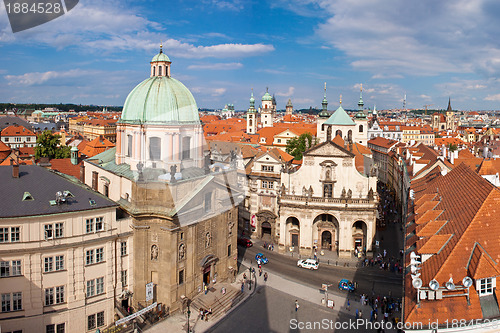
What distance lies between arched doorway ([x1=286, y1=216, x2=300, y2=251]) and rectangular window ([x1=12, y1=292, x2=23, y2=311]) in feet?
110

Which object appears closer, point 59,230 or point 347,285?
point 59,230

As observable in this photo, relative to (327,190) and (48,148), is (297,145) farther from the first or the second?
(48,148)

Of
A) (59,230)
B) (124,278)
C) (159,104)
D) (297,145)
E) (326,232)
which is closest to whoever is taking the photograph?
(59,230)

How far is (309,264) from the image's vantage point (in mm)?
49656

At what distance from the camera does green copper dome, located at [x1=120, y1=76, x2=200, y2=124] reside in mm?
42094

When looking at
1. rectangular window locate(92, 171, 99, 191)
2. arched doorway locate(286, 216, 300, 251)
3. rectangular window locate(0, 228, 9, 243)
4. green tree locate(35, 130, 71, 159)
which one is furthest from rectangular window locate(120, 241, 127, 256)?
green tree locate(35, 130, 71, 159)

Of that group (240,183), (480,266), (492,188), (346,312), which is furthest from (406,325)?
(240,183)

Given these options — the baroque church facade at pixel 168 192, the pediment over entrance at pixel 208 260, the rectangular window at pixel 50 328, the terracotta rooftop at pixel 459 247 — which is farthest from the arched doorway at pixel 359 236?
the rectangular window at pixel 50 328

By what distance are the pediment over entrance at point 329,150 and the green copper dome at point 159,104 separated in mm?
17958

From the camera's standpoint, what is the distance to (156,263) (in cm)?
3722

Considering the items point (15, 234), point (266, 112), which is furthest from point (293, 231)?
point (266, 112)

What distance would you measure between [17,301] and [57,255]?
4.23m

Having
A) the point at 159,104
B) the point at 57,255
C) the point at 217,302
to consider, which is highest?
the point at 159,104

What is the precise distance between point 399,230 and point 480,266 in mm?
46371
